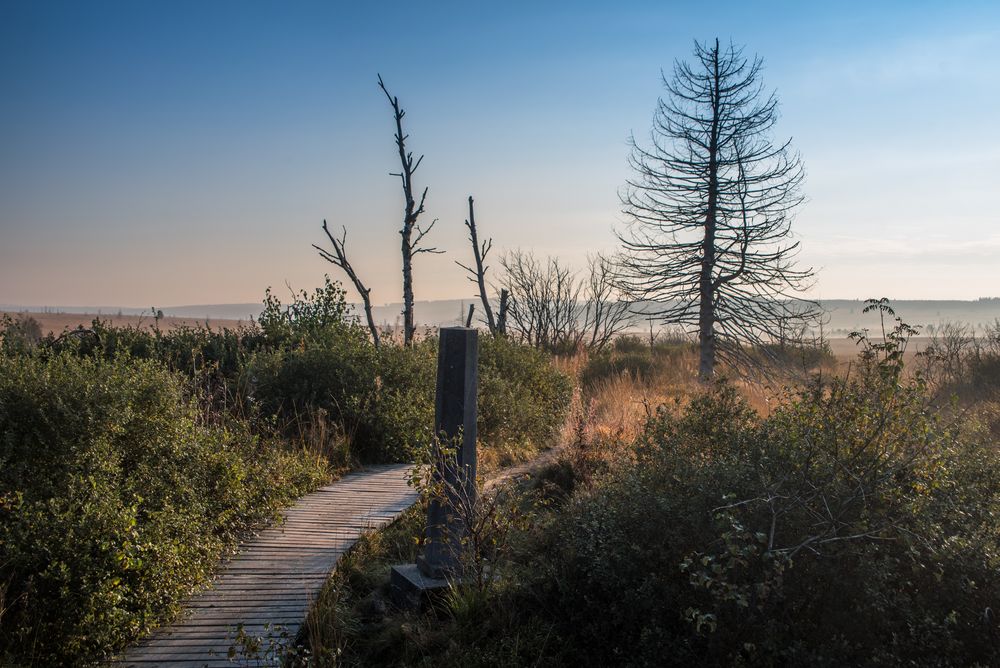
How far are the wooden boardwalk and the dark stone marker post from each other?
0.80 meters

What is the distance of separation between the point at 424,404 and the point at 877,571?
22.5 feet

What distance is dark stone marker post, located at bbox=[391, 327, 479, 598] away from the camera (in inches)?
191

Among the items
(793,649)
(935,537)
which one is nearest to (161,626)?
(793,649)

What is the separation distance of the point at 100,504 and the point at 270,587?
4.19 feet

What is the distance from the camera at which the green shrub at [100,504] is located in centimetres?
412

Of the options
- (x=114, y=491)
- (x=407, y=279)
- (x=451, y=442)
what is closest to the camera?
(x=114, y=491)

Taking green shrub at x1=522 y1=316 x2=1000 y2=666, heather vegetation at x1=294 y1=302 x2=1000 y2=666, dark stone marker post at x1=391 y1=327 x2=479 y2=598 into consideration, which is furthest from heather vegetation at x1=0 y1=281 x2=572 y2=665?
green shrub at x1=522 y1=316 x2=1000 y2=666

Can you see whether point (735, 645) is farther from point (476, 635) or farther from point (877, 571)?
point (476, 635)

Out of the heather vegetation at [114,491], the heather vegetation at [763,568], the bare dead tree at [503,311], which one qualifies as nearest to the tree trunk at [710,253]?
the bare dead tree at [503,311]

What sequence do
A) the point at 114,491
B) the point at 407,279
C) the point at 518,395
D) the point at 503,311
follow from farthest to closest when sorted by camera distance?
the point at 503,311, the point at 407,279, the point at 518,395, the point at 114,491

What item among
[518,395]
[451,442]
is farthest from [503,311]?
[451,442]

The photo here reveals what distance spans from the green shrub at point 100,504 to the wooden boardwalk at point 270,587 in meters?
0.17

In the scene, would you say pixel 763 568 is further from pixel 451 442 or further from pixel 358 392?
pixel 358 392

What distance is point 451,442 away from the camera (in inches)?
195
